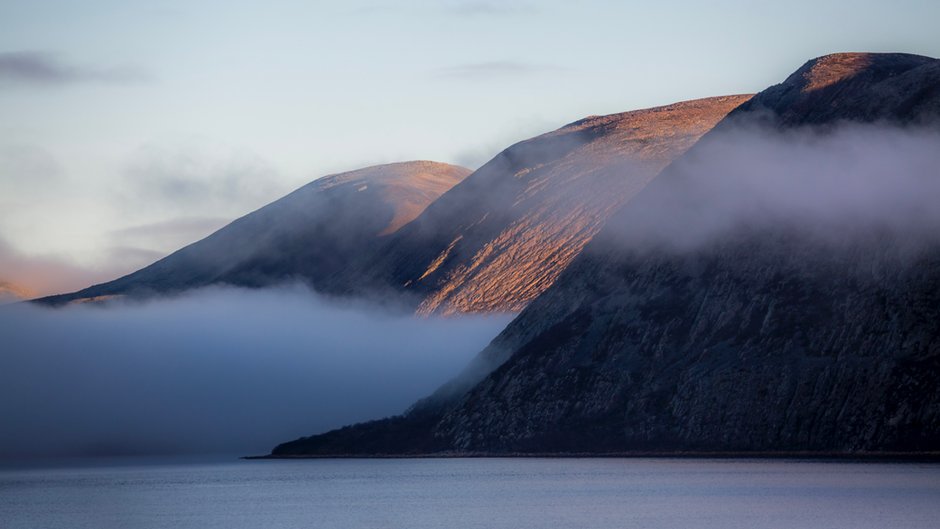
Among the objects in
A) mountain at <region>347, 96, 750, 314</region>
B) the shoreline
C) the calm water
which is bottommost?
the shoreline

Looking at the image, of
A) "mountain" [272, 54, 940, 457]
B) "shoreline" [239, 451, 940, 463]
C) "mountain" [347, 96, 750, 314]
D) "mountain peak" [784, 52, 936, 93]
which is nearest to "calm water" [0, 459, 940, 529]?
"shoreline" [239, 451, 940, 463]

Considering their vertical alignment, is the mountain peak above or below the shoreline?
above

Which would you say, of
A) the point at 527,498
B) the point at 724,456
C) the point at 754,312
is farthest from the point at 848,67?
the point at 527,498

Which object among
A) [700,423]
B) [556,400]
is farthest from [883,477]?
[556,400]

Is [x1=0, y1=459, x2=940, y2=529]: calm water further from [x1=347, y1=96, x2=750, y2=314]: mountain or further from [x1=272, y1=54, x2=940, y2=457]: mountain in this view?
[x1=347, y1=96, x2=750, y2=314]: mountain

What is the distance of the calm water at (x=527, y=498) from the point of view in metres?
71.7

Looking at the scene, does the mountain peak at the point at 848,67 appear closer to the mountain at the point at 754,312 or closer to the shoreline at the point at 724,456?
the mountain at the point at 754,312

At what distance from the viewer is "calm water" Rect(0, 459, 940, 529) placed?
235 feet

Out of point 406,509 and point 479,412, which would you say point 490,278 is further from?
point 406,509

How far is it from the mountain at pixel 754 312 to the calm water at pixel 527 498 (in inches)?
324

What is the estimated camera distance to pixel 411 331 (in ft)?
634

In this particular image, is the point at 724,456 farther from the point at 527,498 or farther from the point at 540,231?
the point at 540,231

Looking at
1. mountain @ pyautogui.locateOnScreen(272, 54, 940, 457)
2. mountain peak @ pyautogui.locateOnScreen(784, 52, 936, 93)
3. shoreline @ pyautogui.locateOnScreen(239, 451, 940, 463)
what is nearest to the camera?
shoreline @ pyautogui.locateOnScreen(239, 451, 940, 463)

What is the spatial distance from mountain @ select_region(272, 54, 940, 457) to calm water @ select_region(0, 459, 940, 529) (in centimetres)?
824
